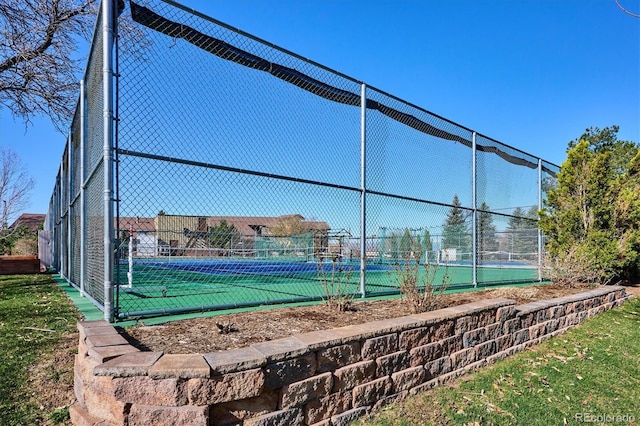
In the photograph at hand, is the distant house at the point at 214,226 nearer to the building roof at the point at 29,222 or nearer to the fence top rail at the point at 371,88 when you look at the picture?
the fence top rail at the point at 371,88

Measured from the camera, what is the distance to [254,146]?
434 cm

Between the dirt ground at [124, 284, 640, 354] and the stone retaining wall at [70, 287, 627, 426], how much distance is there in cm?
30

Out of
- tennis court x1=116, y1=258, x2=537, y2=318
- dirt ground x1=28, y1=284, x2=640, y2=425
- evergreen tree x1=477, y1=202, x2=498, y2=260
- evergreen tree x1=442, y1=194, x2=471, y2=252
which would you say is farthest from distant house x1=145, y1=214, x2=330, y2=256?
evergreen tree x1=477, y1=202, x2=498, y2=260

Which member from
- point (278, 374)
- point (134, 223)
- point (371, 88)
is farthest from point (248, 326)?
point (371, 88)

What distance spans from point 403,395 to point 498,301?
178cm

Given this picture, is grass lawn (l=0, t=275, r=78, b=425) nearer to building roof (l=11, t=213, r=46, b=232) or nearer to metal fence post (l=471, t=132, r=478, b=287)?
metal fence post (l=471, t=132, r=478, b=287)

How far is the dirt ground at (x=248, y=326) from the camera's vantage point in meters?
2.61

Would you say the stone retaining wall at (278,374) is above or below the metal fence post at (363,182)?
below

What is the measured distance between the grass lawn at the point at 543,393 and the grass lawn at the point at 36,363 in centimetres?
187

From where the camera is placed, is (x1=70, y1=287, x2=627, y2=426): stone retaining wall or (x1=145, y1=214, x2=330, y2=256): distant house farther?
(x1=145, y1=214, x2=330, y2=256): distant house

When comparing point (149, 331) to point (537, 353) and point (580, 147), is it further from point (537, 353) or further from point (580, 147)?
point (580, 147)

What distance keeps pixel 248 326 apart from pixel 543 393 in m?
2.43

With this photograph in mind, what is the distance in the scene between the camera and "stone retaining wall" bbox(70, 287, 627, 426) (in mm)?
1913

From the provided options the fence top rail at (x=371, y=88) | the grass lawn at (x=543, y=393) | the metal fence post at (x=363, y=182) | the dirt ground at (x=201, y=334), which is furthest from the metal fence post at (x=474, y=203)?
A: the dirt ground at (x=201, y=334)
